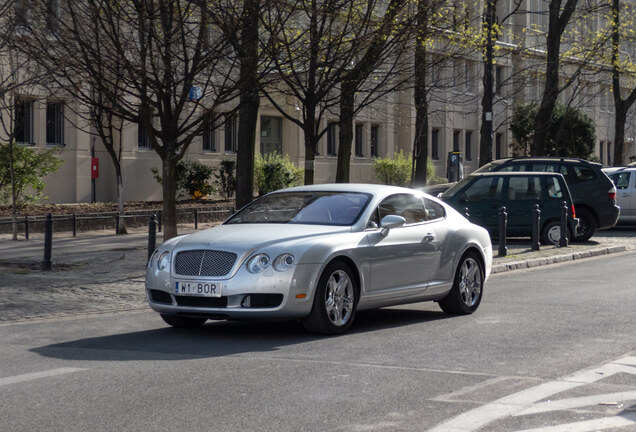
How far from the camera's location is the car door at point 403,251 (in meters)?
11.1

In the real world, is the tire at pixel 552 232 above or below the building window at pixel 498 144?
below

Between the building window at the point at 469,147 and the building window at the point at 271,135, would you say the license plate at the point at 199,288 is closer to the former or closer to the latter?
the building window at the point at 271,135

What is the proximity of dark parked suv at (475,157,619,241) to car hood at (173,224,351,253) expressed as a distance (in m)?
15.9

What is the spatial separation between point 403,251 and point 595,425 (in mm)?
5193

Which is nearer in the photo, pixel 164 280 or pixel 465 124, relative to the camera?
pixel 164 280

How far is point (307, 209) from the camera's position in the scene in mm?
11297

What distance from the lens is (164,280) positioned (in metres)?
10.5

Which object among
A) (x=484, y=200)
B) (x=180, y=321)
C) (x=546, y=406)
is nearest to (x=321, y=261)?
(x=180, y=321)

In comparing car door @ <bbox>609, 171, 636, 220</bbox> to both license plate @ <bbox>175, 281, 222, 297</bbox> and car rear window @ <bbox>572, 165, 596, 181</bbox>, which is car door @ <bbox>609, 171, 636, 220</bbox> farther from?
license plate @ <bbox>175, 281, 222, 297</bbox>

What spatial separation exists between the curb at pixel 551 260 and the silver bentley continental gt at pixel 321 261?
21.1ft

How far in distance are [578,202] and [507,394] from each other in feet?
63.7

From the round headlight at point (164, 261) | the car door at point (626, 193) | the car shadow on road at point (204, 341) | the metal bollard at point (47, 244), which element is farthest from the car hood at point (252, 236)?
the car door at point (626, 193)

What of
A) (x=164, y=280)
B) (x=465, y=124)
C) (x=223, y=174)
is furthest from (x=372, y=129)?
(x=164, y=280)

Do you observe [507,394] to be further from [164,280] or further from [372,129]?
[372,129]
